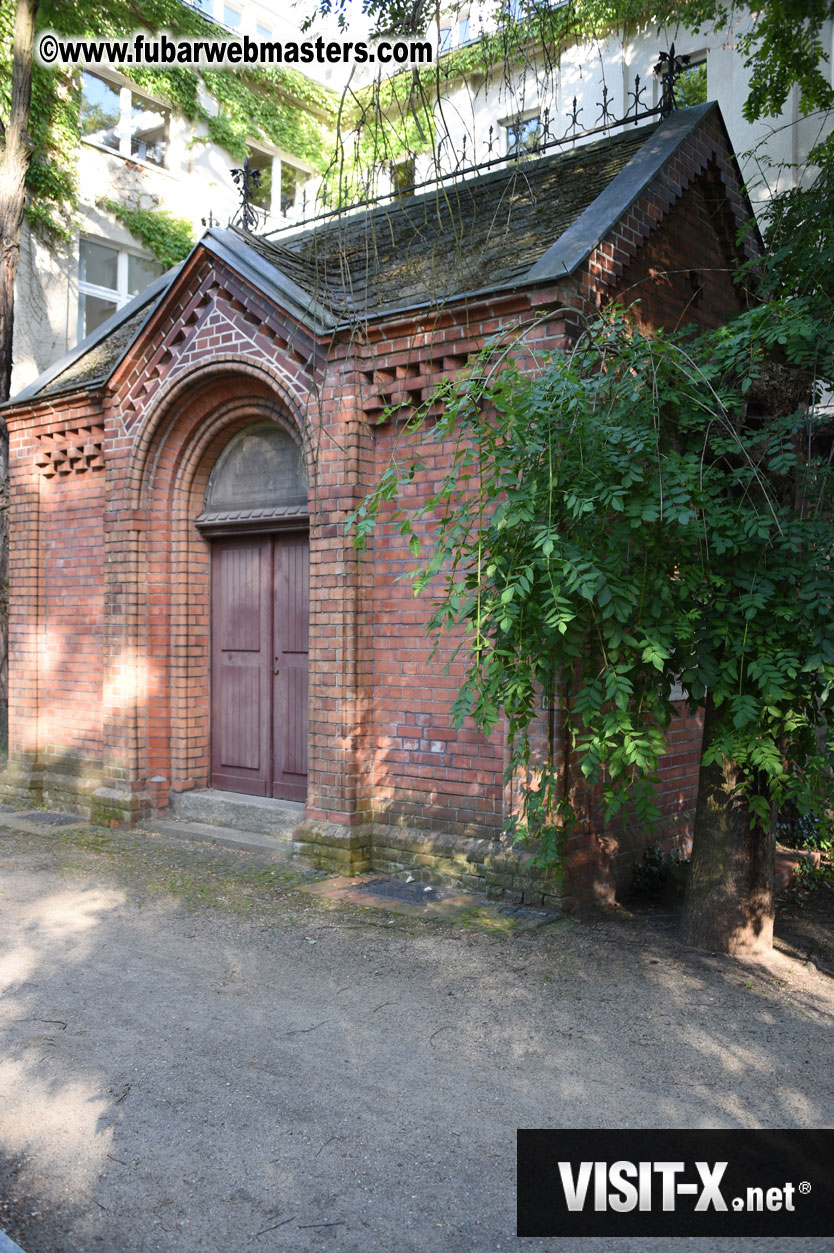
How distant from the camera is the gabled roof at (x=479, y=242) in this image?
642cm

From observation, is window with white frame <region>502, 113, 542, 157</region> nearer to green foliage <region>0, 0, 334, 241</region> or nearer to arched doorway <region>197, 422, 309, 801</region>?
arched doorway <region>197, 422, 309, 801</region>

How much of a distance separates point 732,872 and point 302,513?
14.9 ft

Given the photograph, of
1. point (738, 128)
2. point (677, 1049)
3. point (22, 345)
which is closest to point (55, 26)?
point (22, 345)

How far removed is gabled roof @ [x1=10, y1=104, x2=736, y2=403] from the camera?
6.42 m

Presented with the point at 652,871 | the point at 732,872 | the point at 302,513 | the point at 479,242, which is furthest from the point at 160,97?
the point at 732,872

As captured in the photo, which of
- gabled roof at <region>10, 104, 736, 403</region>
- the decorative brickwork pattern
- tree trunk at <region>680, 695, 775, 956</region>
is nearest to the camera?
tree trunk at <region>680, 695, 775, 956</region>

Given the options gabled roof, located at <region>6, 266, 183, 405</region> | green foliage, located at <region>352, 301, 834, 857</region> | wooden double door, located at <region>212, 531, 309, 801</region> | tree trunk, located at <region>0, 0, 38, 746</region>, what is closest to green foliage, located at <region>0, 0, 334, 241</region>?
tree trunk, located at <region>0, 0, 38, 746</region>

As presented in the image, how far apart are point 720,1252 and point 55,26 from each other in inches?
617

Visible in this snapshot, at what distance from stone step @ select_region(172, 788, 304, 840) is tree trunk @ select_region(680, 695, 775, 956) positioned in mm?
3562

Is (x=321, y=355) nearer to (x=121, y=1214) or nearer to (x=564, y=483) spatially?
(x=564, y=483)

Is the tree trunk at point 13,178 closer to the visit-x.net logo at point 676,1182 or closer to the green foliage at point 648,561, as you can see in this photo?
the green foliage at point 648,561

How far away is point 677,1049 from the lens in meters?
4.26

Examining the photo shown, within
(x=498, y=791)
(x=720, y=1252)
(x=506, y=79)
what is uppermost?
(x=506, y=79)

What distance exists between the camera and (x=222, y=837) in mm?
8195
